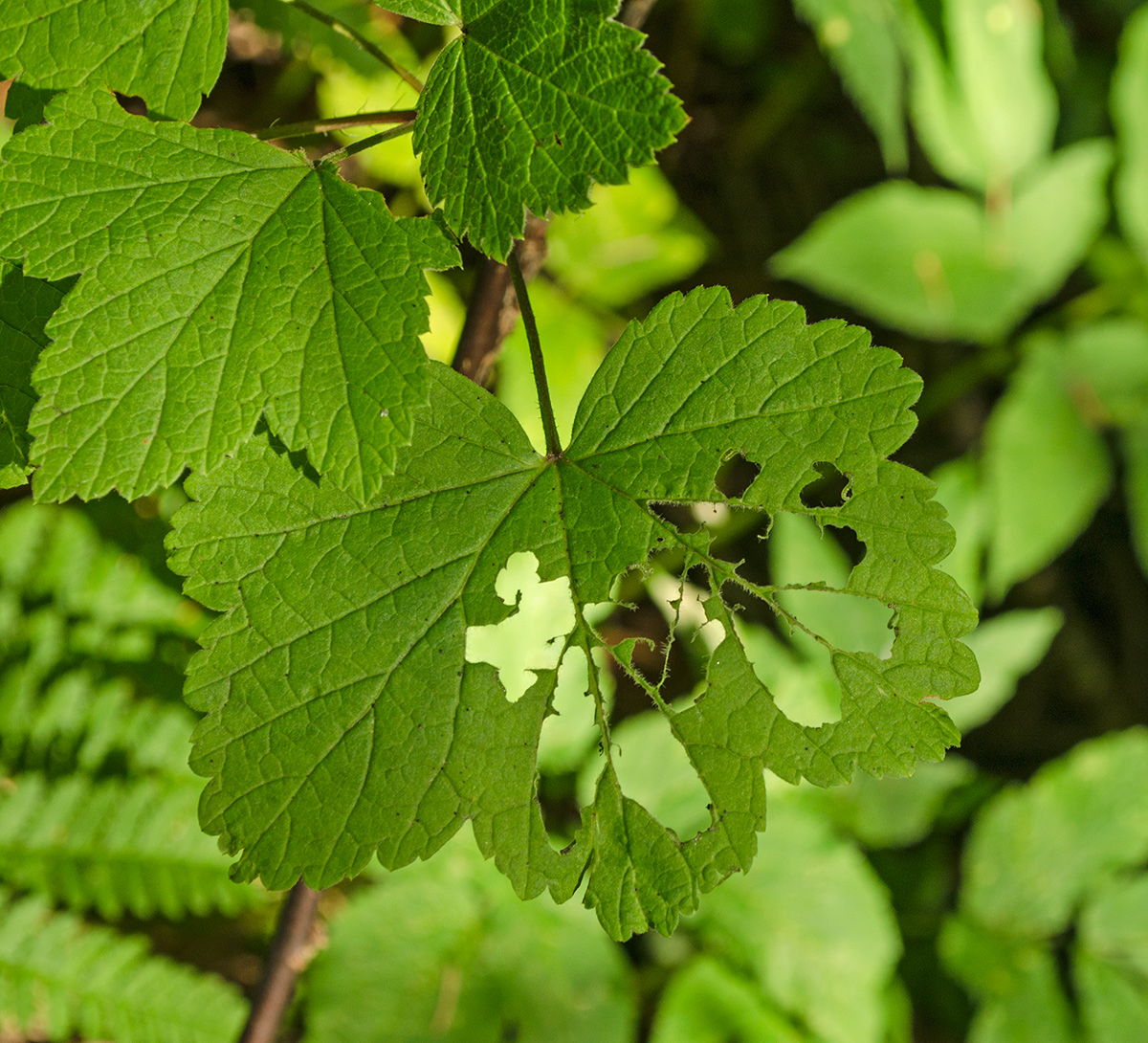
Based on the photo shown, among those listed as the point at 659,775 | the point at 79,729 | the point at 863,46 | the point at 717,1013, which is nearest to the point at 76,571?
the point at 79,729

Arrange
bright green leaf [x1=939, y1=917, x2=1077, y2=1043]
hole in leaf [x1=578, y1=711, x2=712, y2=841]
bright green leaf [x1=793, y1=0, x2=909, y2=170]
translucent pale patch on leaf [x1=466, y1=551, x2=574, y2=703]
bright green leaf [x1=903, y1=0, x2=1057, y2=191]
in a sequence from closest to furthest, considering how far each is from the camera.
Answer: translucent pale patch on leaf [x1=466, y1=551, x2=574, y2=703], hole in leaf [x1=578, y1=711, x2=712, y2=841], bright green leaf [x1=793, y1=0, x2=909, y2=170], bright green leaf [x1=939, y1=917, x2=1077, y2=1043], bright green leaf [x1=903, y1=0, x2=1057, y2=191]

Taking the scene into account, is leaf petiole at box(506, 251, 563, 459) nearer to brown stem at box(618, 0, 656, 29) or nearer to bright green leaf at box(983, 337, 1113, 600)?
brown stem at box(618, 0, 656, 29)

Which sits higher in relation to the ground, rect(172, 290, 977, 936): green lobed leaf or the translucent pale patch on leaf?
rect(172, 290, 977, 936): green lobed leaf

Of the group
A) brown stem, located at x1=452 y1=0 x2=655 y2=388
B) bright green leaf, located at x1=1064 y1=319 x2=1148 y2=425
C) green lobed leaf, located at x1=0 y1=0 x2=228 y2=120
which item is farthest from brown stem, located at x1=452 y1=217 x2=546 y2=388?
bright green leaf, located at x1=1064 y1=319 x2=1148 y2=425

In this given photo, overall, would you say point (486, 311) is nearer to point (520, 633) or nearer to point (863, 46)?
point (520, 633)

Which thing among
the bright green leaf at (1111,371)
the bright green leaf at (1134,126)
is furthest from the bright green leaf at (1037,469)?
the bright green leaf at (1134,126)
